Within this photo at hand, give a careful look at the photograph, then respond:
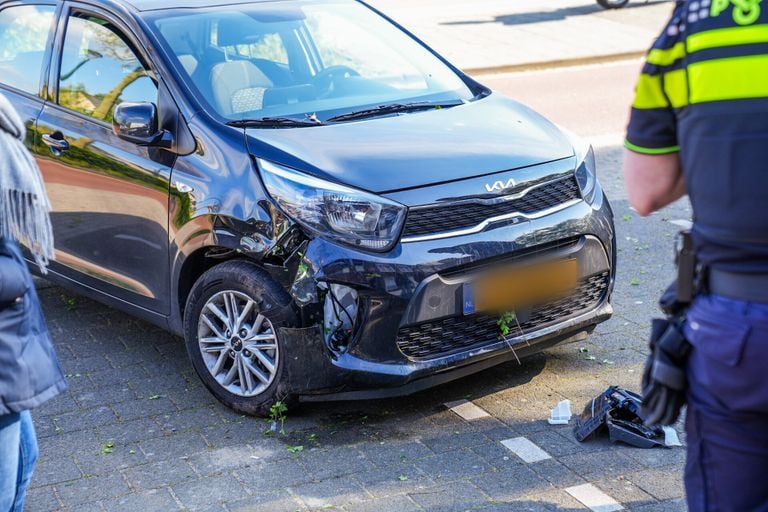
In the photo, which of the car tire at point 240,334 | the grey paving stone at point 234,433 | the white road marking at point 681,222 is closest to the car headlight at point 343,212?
the car tire at point 240,334

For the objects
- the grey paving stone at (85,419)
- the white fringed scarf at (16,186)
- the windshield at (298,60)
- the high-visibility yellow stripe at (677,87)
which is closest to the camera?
the high-visibility yellow stripe at (677,87)

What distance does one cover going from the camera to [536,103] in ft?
38.2

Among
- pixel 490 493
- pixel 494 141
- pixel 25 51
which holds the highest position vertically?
pixel 25 51

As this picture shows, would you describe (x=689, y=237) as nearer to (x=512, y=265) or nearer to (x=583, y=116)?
(x=512, y=265)

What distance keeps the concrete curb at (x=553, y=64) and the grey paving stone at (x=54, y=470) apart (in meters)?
9.48

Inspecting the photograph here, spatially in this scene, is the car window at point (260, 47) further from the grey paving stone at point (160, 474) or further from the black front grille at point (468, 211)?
the grey paving stone at point (160, 474)

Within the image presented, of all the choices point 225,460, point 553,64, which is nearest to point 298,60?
point 225,460

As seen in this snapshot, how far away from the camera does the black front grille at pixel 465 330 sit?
4.38 m

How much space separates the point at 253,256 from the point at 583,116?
7096 mm

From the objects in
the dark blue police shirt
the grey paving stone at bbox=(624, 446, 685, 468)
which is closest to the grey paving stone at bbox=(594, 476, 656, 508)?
the grey paving stone at bbox=(624, 446, 685, 468)

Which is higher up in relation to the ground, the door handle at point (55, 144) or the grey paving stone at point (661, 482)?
the door handle at point (55, 144)

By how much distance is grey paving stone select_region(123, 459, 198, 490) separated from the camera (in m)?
4.18

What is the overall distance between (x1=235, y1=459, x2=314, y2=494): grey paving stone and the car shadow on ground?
12510mm

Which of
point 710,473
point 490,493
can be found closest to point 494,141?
point 490,493
